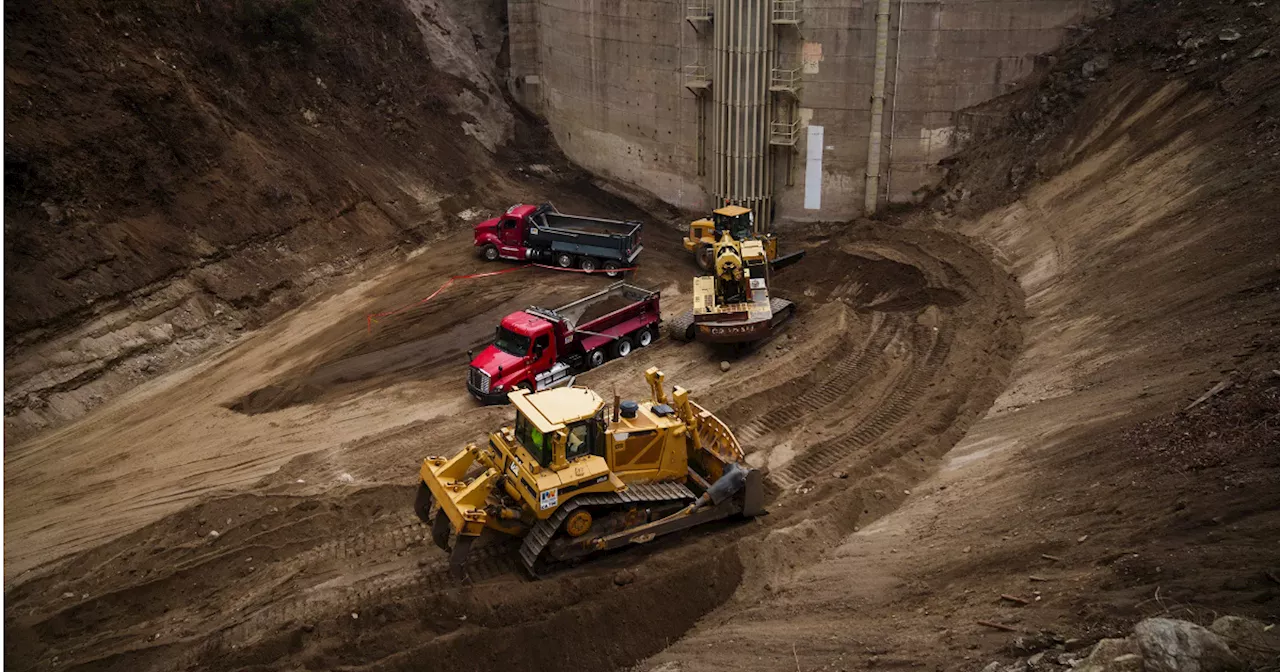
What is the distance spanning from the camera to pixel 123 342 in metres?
20.3

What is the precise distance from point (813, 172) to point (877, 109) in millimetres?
2480

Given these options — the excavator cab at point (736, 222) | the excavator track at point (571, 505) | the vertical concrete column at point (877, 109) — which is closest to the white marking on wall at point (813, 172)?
the vertical concrete column at point (877, 109)

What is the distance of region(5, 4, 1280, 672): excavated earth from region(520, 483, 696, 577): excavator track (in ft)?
1.42

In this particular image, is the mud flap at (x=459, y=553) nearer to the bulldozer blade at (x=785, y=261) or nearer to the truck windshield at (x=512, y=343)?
the truck windshield at (x=512, y=343)

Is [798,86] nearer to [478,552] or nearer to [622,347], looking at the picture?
[622,347]

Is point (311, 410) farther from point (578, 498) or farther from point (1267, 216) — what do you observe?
point (1267, 216)

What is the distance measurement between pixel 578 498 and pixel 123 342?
503 inches

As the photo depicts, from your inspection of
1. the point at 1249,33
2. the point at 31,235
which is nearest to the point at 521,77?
the point at 31,235

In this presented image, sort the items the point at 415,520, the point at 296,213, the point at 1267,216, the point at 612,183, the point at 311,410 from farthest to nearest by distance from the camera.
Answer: the point at 612,183 < the point at 296,213 < the point at 311,410 < the point at 1267,216 < the point at 415,520

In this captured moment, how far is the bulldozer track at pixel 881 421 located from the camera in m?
15.5

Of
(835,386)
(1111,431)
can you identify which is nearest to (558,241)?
(835,386)

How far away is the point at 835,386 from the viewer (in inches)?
726

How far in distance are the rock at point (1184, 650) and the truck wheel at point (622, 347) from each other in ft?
45.0

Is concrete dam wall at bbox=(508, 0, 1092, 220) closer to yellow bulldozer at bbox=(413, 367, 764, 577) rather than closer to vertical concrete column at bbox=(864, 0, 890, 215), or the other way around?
vertical concrete column at bbox=(864, 0, 890, 215)
